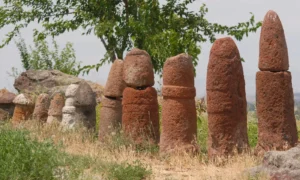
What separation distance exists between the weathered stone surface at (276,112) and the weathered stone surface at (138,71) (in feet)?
9.11

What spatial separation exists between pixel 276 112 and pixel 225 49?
4.94 ft

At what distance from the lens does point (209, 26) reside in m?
25.4

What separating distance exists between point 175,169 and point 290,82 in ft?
8.98

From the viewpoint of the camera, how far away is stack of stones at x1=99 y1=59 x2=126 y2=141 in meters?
14.3

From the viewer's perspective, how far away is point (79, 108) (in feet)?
51.8

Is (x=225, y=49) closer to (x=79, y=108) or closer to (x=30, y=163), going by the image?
(x=30, y=163)

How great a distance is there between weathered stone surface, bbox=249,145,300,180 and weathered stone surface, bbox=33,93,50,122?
9280mm

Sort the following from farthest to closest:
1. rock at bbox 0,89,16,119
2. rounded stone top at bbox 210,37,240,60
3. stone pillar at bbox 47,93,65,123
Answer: rock at bbox 0,89,16,119 → stone pillar at bbox 47,93,65,123 → rounded stone top at bbox 210,37,240,60

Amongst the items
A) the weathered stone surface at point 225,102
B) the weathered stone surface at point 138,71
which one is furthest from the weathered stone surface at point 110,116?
the weathered stone surface at point 225,102

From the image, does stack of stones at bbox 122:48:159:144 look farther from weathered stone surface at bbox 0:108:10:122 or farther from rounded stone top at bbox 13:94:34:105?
weathered stone surface at bbox 0:108:10:122

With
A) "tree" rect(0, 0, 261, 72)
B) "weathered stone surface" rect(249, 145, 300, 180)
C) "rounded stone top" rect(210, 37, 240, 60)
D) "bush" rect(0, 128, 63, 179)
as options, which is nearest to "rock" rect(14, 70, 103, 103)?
"tree" rect(0, 0, 261, 72)

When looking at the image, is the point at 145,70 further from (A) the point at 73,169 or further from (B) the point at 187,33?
(B) the point at 187,33

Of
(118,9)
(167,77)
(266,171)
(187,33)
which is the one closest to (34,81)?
(118,9)

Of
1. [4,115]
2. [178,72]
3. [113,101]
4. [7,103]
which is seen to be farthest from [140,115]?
[7,103]
